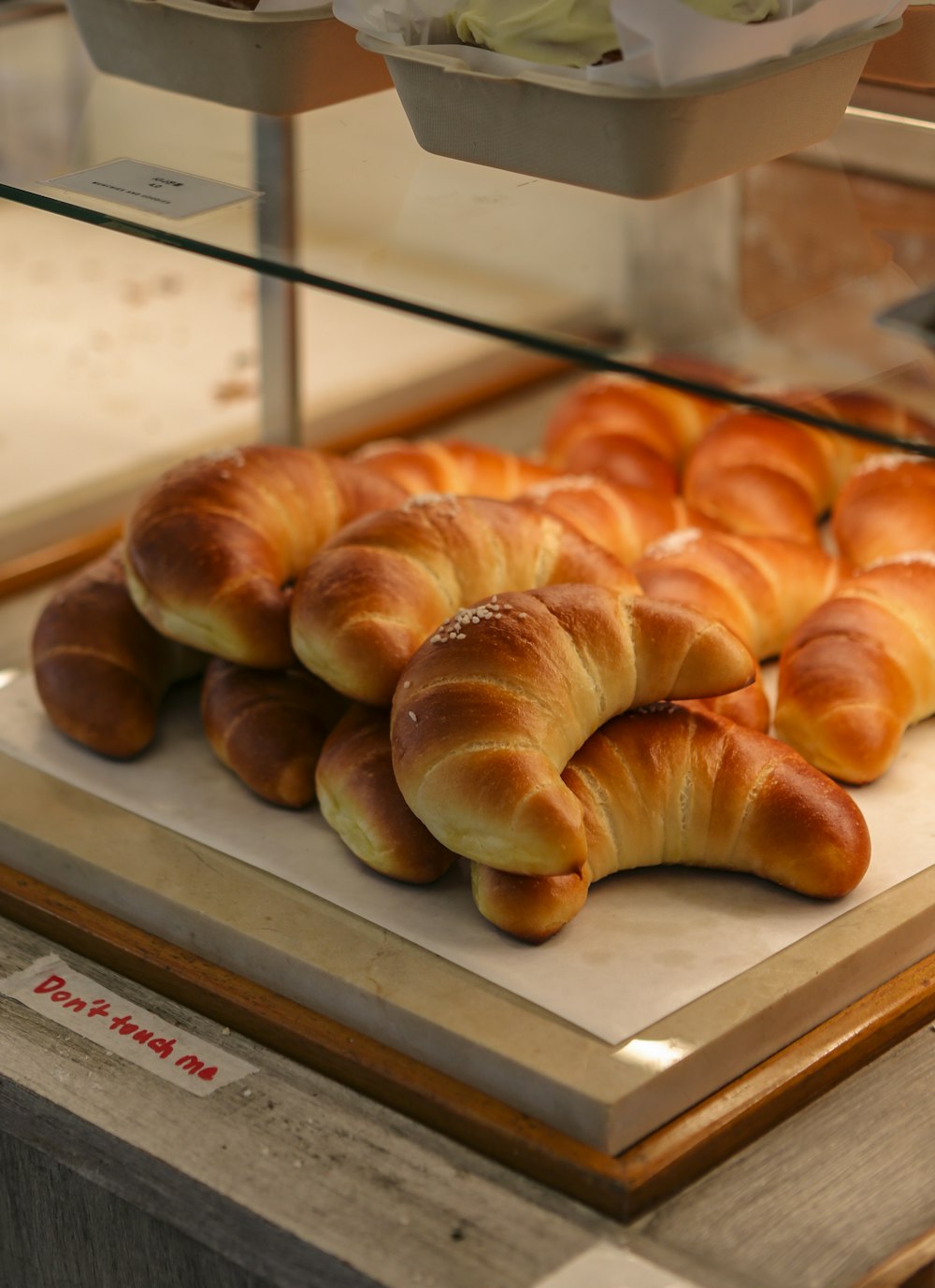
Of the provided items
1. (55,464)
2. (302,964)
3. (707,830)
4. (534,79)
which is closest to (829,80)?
(534,79)

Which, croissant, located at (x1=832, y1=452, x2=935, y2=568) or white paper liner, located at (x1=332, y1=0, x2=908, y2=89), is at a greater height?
white paper liner, located at (x1=332, y1=0, x2=908, y2=89)

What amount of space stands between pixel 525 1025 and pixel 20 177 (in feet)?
1.95

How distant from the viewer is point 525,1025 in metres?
0.84

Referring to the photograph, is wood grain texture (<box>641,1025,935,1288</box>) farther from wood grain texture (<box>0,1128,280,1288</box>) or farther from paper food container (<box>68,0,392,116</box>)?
paper food container (<box>68,0,392,116</box>)

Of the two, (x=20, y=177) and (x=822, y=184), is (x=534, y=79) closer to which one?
(x=20, y=177)

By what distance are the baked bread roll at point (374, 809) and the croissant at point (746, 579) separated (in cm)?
25

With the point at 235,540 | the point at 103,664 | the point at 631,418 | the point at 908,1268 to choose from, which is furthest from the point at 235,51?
the point at 908,1268

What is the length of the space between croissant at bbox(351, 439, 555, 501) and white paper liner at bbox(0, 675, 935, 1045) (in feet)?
1.03

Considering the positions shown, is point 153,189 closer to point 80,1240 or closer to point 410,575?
point 410,575

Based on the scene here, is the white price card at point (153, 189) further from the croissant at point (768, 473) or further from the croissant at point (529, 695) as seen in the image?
the croissant at point (768, 473)

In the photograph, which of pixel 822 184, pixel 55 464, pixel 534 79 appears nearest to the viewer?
pixel 534 79

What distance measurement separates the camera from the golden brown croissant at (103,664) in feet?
3.62

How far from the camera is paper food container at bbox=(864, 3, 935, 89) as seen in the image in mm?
917

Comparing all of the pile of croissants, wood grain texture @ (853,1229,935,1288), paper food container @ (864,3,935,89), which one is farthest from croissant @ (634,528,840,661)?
wood grain texture @ (853,1229,935,1288)
